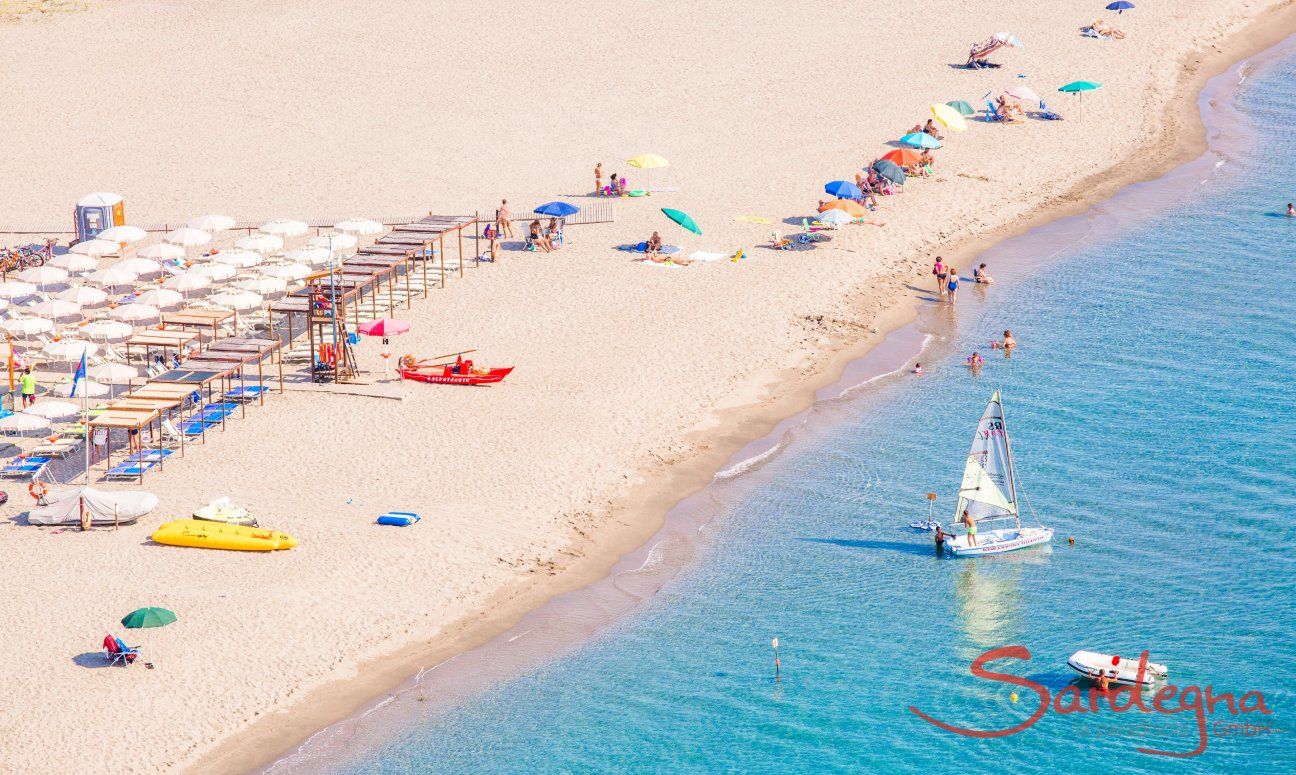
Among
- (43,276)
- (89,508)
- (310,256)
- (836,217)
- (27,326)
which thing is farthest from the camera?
(836,217)

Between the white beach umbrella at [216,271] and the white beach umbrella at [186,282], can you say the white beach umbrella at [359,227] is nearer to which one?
the white beach umbrella at [216,271]

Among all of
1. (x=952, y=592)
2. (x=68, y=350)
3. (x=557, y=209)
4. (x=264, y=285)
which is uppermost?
(x=557, y=209)

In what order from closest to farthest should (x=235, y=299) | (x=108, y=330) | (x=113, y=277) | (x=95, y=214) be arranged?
(x=108, y=330)
(x=235, y=299)
(x=113, y=277)
(x=95, y=214)

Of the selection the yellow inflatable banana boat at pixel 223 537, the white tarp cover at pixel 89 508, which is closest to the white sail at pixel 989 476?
the yellow inflatable banana boat at pixel 223 537

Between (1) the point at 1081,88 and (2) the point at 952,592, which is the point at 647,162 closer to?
(1) the point at 1081,88

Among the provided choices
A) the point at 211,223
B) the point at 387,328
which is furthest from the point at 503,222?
the point at 387,328
